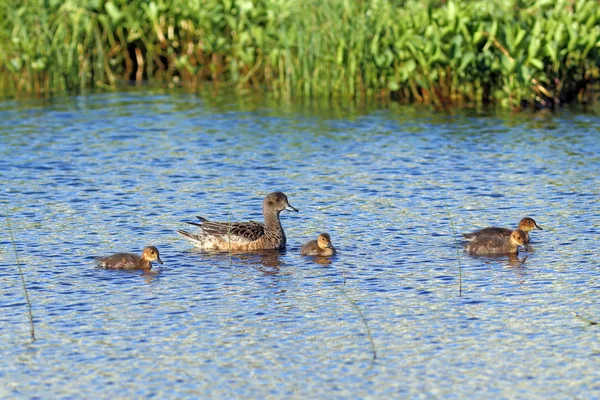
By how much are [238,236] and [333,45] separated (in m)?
9.82

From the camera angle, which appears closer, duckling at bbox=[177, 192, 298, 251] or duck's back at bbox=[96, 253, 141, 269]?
duck's back at bbox=[96, 253, 141, 269]

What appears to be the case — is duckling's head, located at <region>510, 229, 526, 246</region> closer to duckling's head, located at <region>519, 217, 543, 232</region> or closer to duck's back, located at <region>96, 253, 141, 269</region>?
duckling's head, located at <region>519, 217, 543, 232</region>

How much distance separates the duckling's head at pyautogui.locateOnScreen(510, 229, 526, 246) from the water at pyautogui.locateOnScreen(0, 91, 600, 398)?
26 cm

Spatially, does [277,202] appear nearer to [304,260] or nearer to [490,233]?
[304,260]

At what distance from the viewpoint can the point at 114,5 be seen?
25.9m

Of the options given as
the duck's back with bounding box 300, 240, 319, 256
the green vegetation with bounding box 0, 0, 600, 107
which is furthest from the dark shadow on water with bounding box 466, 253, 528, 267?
the green vegetation with bounding box 0, 0, 600, 107

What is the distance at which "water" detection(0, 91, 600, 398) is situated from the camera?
30.9 ft

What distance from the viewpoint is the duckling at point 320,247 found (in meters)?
13.0

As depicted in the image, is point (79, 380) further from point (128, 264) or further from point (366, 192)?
point (366, 192)

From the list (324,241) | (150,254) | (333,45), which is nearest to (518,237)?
(324,241)

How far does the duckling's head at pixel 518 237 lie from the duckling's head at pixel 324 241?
1991 millimetres

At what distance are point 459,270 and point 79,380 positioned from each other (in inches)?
178

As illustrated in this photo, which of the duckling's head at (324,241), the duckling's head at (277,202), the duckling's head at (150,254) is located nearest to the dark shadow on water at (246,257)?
the duckling's head at (324,241)

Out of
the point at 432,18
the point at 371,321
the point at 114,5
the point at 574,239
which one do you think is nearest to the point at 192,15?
the point at 114,5
